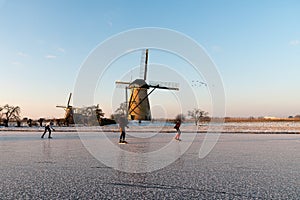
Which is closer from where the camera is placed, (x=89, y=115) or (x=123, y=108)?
(x=123, y=108)

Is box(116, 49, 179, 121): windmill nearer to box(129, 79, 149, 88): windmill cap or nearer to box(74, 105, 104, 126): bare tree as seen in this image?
box(129, 79, 149, 88): windmill cap

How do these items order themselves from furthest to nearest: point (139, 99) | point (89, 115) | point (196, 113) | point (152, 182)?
1. point (196, 113)
2. point (89, 115)
3. point (139, 99)
4. point (152, 182)

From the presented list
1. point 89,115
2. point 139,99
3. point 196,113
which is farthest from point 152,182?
point 196,113

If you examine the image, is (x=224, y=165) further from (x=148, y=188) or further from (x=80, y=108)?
(x=80, y=108)

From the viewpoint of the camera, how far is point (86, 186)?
4.04 meters

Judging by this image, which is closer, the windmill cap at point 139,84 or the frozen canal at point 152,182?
the frozen canal at point 152,182

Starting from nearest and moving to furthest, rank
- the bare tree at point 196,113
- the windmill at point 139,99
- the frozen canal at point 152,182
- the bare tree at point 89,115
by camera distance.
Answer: the frozen canal at point 152,182 → the windmill at point 139,99 → the bare tree at point 89,115 → the bare tree at point 196,113

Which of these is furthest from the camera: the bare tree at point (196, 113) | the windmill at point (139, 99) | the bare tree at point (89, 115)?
the bare tree at point (196, 113)

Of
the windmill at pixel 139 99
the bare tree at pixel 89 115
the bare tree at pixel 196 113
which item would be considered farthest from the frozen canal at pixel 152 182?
the bare tree at pixel 196 113

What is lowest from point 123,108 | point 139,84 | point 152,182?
point 152,182

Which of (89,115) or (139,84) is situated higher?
(139,84)

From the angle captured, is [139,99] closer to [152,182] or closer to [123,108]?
[123,108]

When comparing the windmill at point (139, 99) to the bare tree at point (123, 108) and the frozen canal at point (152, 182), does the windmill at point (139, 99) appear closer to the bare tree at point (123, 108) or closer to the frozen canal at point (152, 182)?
the bare tree at point (123, 108)

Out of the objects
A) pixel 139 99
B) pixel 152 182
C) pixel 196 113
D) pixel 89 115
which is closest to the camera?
pixel 152 182
